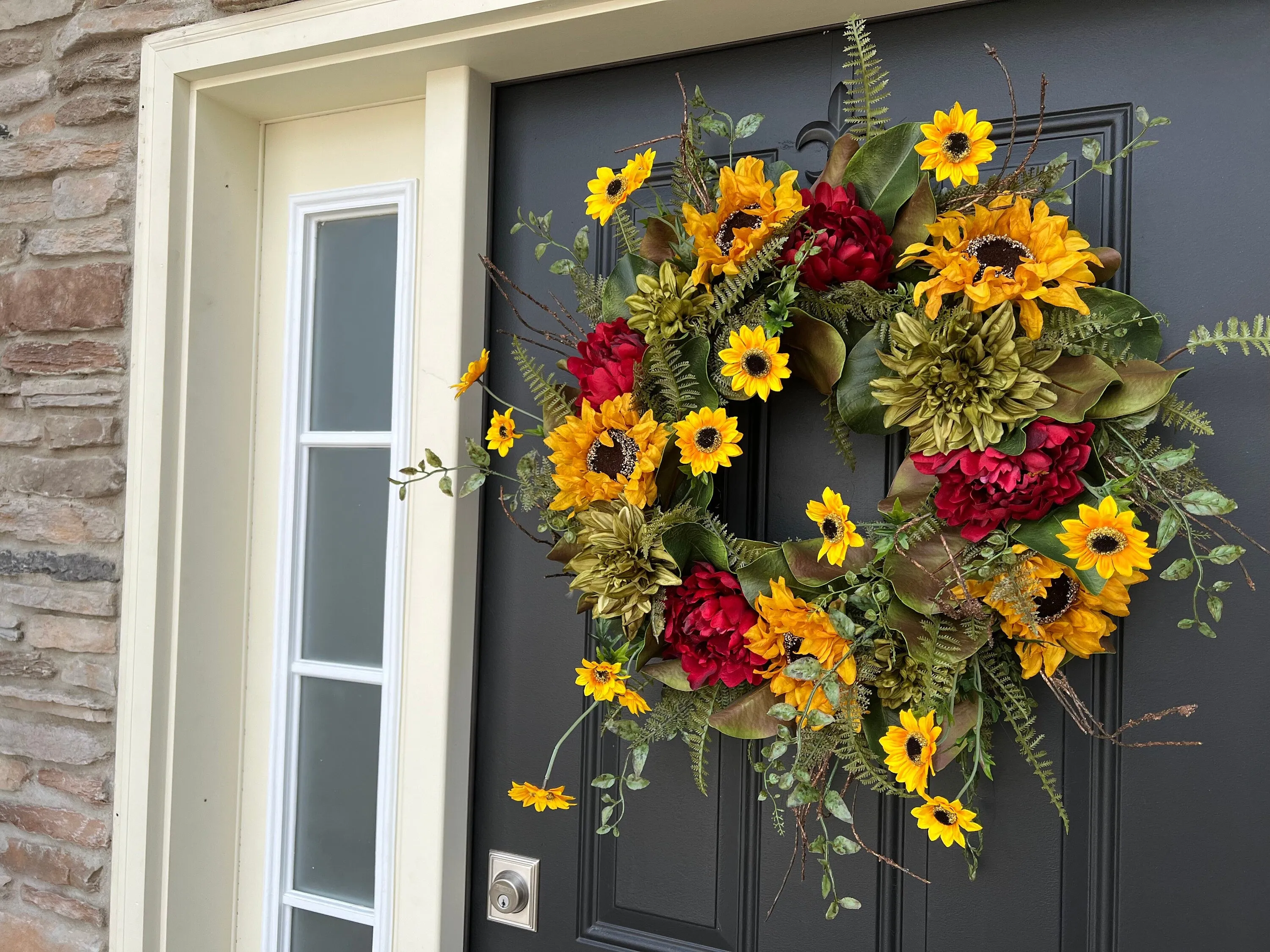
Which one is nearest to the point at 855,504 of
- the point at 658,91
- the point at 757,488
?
the point at 757,488

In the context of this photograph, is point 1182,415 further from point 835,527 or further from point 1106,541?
point 835,527

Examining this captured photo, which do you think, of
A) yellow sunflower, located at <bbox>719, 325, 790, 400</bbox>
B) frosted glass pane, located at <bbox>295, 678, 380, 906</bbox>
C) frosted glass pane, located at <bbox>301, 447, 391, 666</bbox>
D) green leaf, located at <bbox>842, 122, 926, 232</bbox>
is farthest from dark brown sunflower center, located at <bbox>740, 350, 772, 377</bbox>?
frosted glass pane, located at <bbox>295, 678, 380, 906</bbox>

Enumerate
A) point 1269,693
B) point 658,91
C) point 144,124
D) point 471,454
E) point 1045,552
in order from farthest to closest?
point 144,124 < point 658,91 < point 471,454 < point 1269,693 < point 1045,552

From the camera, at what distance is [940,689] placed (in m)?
0.89

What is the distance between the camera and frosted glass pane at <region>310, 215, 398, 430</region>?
1.36 m

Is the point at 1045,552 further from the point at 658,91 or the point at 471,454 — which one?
the point at 658,91

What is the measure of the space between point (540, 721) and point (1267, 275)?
3.53ft

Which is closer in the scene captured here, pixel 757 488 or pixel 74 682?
pixel 757 488

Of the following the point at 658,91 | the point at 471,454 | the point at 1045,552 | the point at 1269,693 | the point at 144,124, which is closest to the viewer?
the point at 1045,552

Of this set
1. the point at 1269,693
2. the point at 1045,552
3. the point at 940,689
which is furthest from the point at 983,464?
the point at 1269,693

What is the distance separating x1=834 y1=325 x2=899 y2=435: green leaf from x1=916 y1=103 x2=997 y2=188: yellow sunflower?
97 mm

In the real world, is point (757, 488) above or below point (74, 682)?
above

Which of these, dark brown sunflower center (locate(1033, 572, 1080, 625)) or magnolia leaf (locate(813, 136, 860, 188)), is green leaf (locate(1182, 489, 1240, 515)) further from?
magnolia leaf (locate(813, 136, 860, 188))

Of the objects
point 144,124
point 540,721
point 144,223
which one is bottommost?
point 540,721
